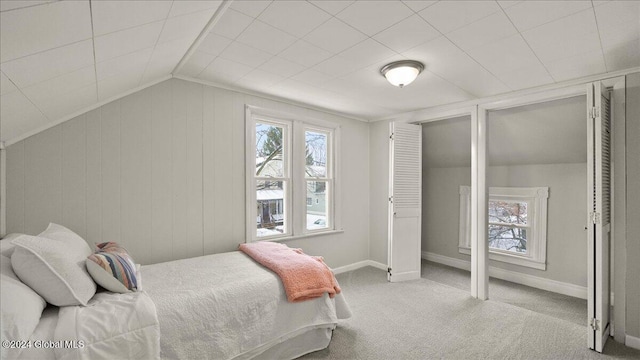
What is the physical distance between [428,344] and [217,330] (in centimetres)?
167

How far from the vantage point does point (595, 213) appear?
229cm

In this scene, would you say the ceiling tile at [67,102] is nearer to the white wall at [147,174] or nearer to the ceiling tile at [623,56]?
the white wall at [147,174]

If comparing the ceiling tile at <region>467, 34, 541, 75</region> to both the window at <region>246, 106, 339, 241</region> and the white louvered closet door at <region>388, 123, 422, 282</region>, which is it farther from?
the window at <region>246, 106, 339, 241</region>

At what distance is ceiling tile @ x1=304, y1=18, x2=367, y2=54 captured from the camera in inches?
72.7

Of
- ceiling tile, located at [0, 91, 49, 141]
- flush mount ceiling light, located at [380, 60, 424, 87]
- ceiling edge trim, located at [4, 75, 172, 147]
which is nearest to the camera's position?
ceiling tile, located at [0, 91, 49, 141]

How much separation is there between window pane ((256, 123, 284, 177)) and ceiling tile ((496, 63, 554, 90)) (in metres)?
2.44

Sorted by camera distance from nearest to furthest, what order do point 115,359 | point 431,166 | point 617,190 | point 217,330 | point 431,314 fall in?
point 115,359 → point 217,330 → point 617,190 → point 431,314 → point 431,166

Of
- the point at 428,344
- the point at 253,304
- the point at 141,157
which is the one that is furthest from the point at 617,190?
the point at 141,157

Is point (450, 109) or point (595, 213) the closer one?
point (595, 213)


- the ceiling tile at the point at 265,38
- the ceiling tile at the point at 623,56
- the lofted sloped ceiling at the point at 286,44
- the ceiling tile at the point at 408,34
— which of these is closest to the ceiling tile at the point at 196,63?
the lofted sloped ceiling at the point at 286,44

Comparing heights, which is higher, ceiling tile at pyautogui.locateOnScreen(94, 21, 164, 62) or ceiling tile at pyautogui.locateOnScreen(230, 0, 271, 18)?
ceiling tile at pyautogui.locateOnScreen(230, 0, 271, 18)

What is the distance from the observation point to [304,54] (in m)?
2.27

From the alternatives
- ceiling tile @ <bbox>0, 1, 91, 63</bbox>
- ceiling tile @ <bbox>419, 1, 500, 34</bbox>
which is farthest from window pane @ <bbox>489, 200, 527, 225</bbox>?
ceiling tile @ <bbox>0, 1, 91, 63</bbox>

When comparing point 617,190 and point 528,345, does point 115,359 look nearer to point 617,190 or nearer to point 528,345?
point 528,345
